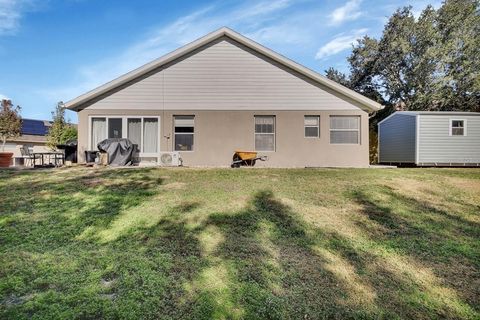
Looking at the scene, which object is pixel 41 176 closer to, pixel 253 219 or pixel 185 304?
pixel 253 219

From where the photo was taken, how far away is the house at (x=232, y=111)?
14.6 m

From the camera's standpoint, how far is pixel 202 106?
14609 mm

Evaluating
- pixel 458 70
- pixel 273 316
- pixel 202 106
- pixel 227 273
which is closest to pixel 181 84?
pixel 202 106

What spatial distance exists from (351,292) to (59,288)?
343cm

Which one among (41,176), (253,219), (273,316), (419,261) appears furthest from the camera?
(41,176)

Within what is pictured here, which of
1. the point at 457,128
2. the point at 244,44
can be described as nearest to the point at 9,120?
the point at 244,44

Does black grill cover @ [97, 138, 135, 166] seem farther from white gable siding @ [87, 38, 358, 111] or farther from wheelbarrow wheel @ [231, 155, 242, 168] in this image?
wheelbarrow wheel @ [231, 155, 242, 168]

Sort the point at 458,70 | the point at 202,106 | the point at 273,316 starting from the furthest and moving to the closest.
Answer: the point at 458,70
the point at 202,106
the point at 273,316

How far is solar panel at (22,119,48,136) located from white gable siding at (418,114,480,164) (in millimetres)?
37135

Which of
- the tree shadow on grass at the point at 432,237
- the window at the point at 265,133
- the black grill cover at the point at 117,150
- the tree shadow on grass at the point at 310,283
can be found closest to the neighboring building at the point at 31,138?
the black grill cover at the point at 117,150

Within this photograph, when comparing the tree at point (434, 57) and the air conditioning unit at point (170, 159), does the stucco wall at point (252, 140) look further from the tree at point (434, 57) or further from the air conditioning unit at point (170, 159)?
the tree at point (434, 57)

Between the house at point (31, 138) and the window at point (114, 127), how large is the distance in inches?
685

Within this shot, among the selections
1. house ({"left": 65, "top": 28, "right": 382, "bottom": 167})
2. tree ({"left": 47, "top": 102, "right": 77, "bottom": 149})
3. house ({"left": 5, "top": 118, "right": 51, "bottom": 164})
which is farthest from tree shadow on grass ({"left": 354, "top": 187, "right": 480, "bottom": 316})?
house ({"left": 5, "top": 118, "right": 51, "bottom": 164})

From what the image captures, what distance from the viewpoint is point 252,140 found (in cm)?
1473
